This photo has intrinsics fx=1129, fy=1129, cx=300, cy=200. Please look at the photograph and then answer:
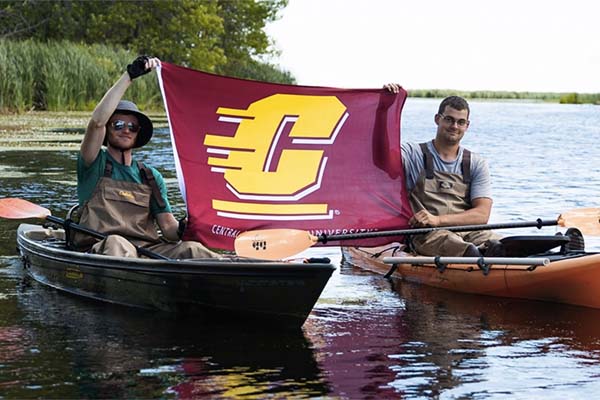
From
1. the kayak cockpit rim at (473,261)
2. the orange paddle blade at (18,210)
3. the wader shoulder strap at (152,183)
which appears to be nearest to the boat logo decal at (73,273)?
the wader shoulder strap at (152,183)

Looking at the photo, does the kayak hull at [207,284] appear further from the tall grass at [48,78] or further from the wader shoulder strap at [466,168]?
the tall grass at [48,78]

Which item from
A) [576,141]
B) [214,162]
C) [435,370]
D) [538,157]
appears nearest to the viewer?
[435,370]

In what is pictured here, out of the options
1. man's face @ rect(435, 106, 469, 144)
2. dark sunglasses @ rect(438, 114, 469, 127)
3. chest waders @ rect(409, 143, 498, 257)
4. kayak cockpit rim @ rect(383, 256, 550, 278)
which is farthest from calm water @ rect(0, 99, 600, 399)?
dark sunglasses @ rect(438, 114, 469, 127)

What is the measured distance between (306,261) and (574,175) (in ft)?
42.9

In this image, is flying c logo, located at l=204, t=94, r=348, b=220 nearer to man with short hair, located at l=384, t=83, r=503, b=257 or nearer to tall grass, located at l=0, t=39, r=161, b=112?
man with short hair, located at l=384, t=83, r=503, b=257

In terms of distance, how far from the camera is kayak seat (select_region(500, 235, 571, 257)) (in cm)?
786

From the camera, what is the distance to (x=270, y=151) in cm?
788

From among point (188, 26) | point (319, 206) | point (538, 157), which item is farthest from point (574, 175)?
point (188, 26)

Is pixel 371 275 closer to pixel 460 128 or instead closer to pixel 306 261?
pixel 460 128

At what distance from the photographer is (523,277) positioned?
7.95m

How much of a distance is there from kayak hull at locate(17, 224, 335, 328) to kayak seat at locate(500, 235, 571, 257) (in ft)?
6.61

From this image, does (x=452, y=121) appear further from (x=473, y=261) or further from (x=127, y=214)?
(x=127, y=214)

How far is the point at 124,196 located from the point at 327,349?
1.89 metres

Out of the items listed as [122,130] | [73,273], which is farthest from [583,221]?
[73,273]
